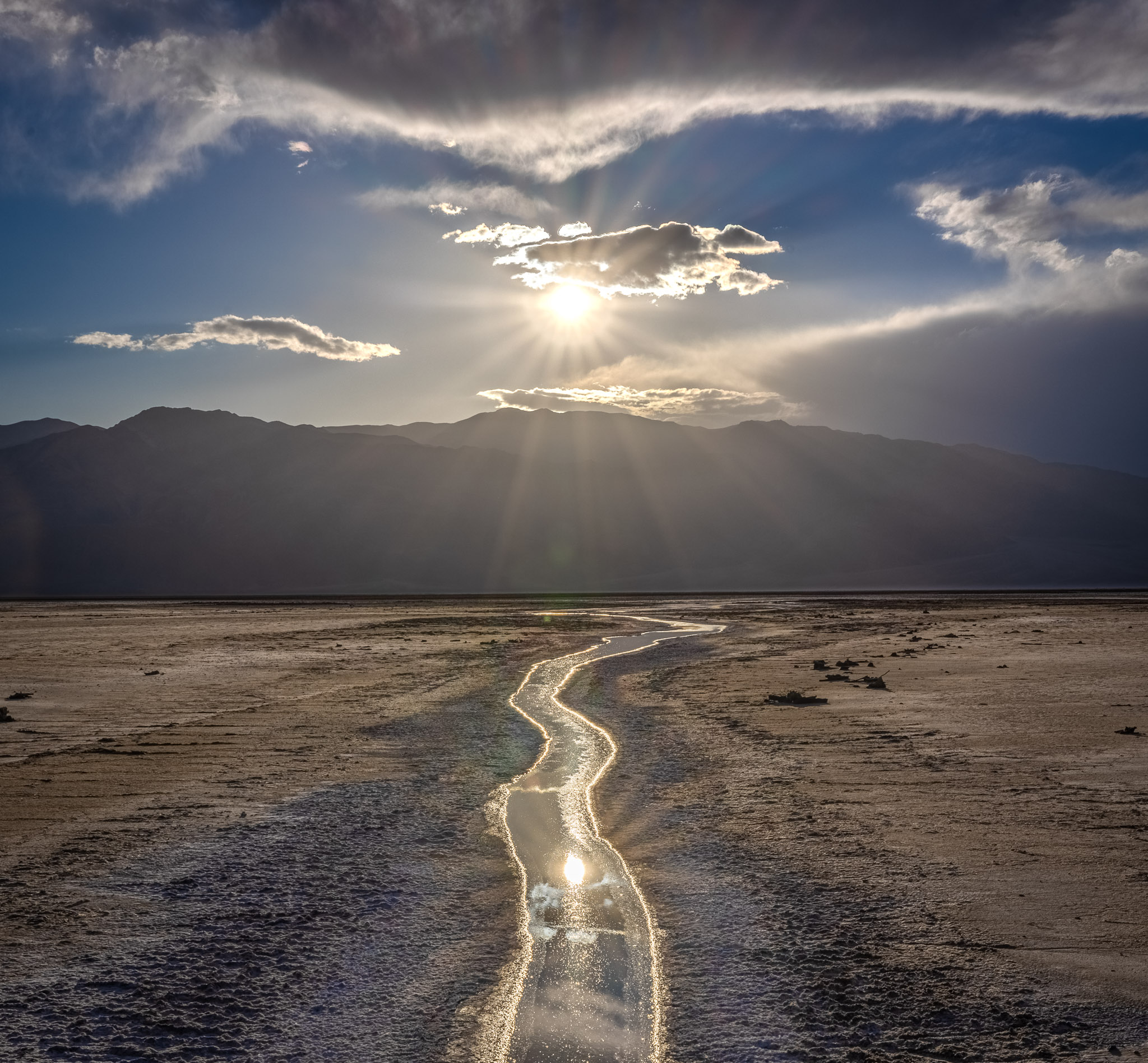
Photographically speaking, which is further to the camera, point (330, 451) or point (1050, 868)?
point (330, 451)

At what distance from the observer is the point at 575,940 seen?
6.18 m

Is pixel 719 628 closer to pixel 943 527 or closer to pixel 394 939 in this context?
pixel 394 939

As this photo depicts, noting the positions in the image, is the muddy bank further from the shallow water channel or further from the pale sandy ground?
the shallow water channel

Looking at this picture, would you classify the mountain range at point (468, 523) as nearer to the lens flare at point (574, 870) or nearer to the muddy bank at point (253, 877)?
the muddy bank at point (253, 877)

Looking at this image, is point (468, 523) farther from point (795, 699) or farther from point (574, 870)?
point (574, 870)

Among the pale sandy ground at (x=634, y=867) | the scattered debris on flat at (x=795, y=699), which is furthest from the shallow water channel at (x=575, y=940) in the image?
the scattered debris on flat at (x=795, y=699)

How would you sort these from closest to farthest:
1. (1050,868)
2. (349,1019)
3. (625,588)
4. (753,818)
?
(349,1019)
(1050,868)
(753,818)
(625,588)

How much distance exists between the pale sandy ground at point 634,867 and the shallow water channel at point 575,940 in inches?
8.0

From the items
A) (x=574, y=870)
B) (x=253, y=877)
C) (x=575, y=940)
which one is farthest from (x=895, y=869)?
(x=253, y=877)

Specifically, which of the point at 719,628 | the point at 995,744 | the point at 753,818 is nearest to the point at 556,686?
the point at 995,744

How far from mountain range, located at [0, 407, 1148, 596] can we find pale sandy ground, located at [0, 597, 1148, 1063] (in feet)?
432

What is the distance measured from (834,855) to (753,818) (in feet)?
4.63

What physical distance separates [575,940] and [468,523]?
161 metres

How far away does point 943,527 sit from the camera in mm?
175000
